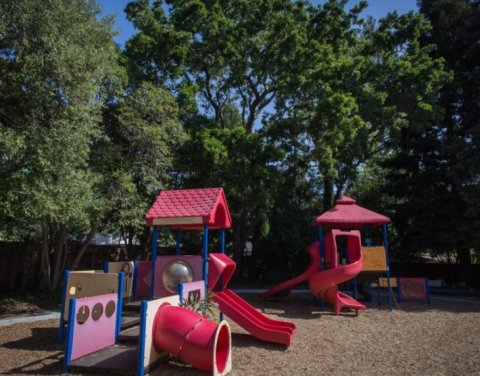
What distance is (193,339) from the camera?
212 inches

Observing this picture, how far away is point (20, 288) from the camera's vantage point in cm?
1457

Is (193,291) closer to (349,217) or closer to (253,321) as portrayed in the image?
(253,321)

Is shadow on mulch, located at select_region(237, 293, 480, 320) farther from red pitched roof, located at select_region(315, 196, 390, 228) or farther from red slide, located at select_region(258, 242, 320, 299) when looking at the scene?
red pitched roof, located at select_region(315, 196, 390, 228)

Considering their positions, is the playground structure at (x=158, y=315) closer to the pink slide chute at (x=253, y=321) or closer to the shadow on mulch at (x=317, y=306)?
the pink slide chute at (x=253, y=321)

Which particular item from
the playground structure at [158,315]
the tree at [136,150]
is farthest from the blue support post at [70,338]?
the tree at [136,150]

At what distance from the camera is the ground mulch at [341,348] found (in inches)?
227

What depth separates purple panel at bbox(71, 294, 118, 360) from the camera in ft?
18.8

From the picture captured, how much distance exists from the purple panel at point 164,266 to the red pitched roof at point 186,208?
75 cm

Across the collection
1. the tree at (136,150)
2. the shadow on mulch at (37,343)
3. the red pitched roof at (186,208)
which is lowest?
the shadow on mulch at (37,343)

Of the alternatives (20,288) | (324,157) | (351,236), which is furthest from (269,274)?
(20,288)

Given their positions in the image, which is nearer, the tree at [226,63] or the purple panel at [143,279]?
the purple panel at [143,279]

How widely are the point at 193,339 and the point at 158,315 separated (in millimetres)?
642

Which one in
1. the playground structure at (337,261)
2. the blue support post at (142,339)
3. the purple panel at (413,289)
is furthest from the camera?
the purple panel at (413,289)

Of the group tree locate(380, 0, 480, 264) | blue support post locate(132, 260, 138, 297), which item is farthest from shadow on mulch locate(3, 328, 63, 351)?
tree locate(380, 0, 480, 264)
